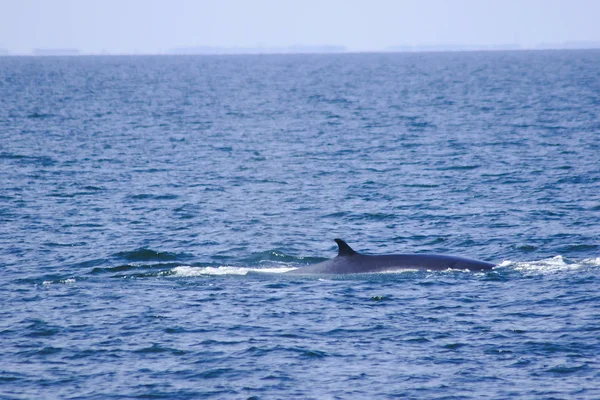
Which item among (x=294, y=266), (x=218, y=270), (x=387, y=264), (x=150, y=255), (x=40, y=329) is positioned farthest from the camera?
(x=150, y=255)

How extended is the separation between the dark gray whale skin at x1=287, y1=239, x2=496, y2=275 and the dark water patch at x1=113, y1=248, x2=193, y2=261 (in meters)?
4.52

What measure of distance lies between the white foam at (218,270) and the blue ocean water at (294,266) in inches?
4.4

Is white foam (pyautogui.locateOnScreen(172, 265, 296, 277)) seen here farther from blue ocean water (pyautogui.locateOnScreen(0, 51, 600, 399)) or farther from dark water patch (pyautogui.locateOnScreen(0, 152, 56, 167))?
dark water patch (pyautogui.locateOnScreen(0, 152, 56, 167))

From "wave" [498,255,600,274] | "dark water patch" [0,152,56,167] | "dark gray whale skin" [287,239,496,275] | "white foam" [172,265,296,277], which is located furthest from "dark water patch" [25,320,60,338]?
"dark water patch" [0,152,56,167]

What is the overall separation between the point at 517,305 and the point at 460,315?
154 centimetres

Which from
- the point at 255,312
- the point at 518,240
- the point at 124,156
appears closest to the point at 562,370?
the point at 255,312

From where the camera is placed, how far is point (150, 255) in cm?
3048

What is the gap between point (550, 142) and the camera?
57750 mm

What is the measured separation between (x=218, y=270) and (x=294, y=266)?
7.18ft

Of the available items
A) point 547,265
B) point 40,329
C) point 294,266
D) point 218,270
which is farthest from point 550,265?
point 40,329

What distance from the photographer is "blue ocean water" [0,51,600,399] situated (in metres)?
19.9

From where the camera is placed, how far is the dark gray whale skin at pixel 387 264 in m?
27.0

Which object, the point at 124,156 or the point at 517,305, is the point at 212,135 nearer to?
the point at 124,156

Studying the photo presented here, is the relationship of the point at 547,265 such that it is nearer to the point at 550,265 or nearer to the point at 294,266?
the point at 550,265
